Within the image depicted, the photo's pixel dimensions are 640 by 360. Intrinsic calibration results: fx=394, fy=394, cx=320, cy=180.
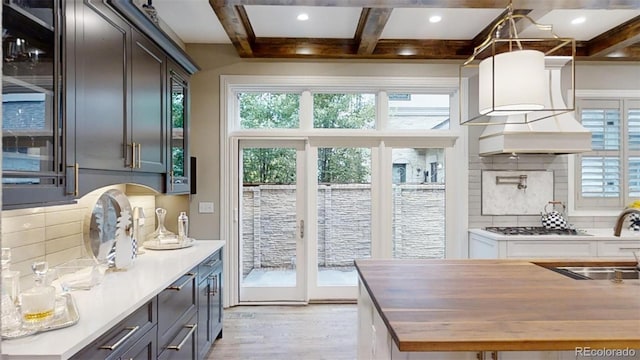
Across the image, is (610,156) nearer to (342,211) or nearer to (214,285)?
(342,211)

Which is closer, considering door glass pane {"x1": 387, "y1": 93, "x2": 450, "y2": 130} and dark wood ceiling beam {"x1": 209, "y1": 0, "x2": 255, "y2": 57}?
dark wood ceiling beam {"x1": 209, "y1": 0, "x2": 255, "y2": 57}

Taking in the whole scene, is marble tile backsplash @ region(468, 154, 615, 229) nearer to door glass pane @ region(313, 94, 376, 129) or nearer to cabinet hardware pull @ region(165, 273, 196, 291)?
door glass pane @ region(313, 94, 376, 129)

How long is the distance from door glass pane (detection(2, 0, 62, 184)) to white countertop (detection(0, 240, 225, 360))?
0.55 meters

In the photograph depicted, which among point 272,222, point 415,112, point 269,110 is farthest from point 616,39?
point 272,222

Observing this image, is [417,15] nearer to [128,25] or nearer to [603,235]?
[128,25]

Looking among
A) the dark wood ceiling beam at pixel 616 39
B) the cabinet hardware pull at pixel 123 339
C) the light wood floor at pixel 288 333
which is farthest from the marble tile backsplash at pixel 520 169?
the cabinet hardware pull at pixel 123 339

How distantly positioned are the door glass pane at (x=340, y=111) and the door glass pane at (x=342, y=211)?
0.98ft

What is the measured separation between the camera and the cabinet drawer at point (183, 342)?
215 centimetres

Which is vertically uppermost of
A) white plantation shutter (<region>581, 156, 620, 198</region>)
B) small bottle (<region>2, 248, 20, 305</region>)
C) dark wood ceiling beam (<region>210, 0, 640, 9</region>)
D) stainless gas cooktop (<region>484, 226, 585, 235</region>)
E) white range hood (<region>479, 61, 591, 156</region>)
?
dark wood ceiling beam (<region>210, 0, 640, 9</region>)

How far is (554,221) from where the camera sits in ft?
13.9

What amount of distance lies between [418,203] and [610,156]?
2297 millimetres

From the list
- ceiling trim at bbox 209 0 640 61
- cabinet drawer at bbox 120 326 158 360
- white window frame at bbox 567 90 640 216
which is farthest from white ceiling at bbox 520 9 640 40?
cabinet drawer at bbox 120 326 158 360

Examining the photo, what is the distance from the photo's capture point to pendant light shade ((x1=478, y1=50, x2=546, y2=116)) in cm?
190

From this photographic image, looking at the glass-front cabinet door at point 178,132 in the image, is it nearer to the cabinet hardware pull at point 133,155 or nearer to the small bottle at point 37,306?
the cabinet hardware pull at point 133,155
